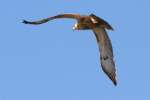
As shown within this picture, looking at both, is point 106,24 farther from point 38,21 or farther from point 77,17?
point 38,21

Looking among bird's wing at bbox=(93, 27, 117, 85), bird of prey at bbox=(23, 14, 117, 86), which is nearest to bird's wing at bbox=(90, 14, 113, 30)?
bird of prey at bbox=(23, 14, 117, 86)

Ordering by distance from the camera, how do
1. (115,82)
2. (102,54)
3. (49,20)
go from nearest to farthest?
(49,20), (115,82), (102,54)

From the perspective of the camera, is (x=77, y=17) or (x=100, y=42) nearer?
(x=77, y=17)

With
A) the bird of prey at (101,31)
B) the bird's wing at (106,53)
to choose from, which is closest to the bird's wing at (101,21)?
the bird of prey at (101,31)

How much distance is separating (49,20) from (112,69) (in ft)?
14.0

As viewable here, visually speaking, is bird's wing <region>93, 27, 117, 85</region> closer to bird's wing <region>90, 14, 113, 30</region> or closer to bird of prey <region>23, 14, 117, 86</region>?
bird of prey <region>23, 14, 117, 86</region>

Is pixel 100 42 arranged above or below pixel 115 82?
above

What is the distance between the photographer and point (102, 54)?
26.6 metres

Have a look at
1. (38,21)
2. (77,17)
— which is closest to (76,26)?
(77,17)

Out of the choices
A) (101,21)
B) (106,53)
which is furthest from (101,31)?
(101,21)

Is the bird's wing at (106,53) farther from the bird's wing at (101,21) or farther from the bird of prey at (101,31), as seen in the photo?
the bird's wing at (101,21)

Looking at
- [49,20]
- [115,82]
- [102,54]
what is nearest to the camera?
[49,20]

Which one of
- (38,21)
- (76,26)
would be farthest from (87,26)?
(38,21)

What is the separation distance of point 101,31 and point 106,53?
→ 136 centimetres
